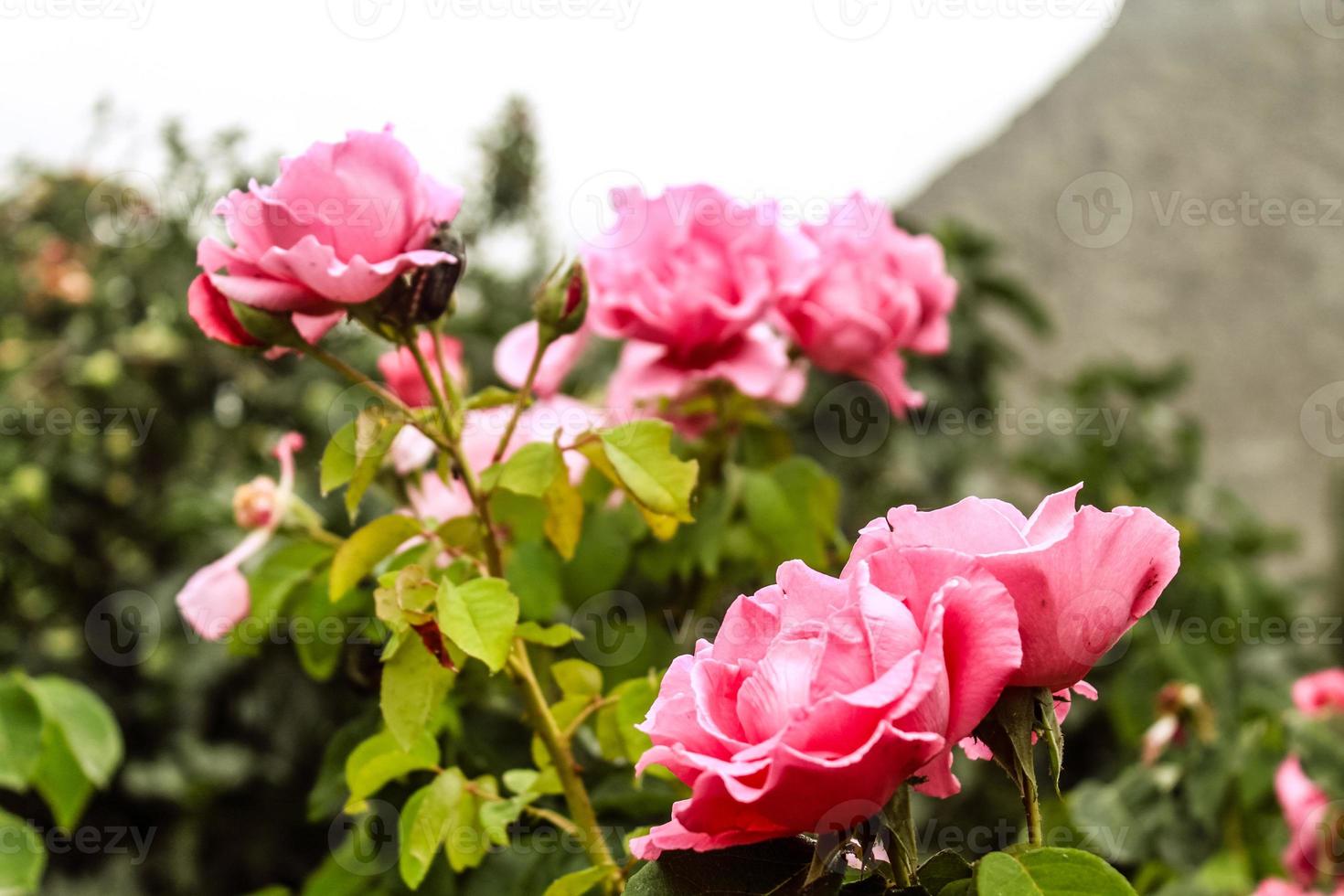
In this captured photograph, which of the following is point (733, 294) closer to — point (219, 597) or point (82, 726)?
point (219, 597)

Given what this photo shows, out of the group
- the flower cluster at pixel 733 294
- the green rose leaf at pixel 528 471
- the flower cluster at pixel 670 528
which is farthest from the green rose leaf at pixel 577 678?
the flower cluster at pixel 733 294

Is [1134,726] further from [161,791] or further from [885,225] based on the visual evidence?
[161,791]

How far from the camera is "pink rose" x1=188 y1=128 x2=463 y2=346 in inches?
22.8

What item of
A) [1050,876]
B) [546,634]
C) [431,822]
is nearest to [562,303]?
[546,634]

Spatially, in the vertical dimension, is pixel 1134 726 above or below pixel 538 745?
below

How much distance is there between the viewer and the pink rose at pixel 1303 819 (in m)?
1.15

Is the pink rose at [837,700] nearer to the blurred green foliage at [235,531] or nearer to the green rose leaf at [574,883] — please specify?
the green rose leaf at [574,883]

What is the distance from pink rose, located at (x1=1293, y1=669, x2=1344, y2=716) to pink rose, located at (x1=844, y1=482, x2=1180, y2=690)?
1115 mm

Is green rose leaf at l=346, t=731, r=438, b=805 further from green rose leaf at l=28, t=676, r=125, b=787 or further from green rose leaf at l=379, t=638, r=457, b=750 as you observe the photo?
green rose leaf at l=28, t=676, r=125, b=787

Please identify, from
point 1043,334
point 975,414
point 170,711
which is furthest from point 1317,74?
point 170,711

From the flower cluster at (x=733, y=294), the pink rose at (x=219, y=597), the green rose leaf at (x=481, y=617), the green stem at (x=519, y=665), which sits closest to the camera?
the green rose leaf at (x=481, y=617)

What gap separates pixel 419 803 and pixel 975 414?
1831mm

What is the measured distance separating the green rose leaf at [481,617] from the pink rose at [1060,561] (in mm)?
168

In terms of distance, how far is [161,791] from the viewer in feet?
5.74
